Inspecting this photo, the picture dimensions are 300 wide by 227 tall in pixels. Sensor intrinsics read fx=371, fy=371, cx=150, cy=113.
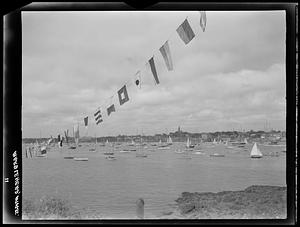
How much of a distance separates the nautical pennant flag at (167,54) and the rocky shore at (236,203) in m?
0.85

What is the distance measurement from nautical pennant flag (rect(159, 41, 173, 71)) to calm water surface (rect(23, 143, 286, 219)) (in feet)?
1.75

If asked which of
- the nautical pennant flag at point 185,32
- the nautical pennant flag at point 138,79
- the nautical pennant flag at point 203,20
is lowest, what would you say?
the nautical pennant flag at point 138,79

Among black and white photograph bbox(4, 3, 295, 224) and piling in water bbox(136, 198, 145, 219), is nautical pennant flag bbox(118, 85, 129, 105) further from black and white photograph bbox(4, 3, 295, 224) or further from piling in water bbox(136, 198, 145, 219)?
piling in water bbox(136, 198, 145, 219)

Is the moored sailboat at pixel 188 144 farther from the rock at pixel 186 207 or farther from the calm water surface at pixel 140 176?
the rock at pixel 186 207

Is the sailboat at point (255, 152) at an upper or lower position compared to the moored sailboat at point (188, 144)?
lower

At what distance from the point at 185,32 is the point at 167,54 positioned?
0.18 m

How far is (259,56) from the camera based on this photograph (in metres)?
2.46

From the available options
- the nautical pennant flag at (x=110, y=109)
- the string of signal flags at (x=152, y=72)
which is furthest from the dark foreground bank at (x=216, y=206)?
the nautical pennant flag at (x=110, y=109)

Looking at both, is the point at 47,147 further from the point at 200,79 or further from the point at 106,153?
the point at 200,79

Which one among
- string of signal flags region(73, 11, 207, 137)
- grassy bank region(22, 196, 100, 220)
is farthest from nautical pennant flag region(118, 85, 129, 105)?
grassy bank region(22, 196, 100, 220)

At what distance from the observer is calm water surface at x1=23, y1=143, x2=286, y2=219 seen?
8.05 ft

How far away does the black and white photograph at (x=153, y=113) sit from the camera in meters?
2.44

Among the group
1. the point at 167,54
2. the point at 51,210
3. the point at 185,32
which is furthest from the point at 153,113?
the point at 51,210

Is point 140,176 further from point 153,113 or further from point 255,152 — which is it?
point 255,152
